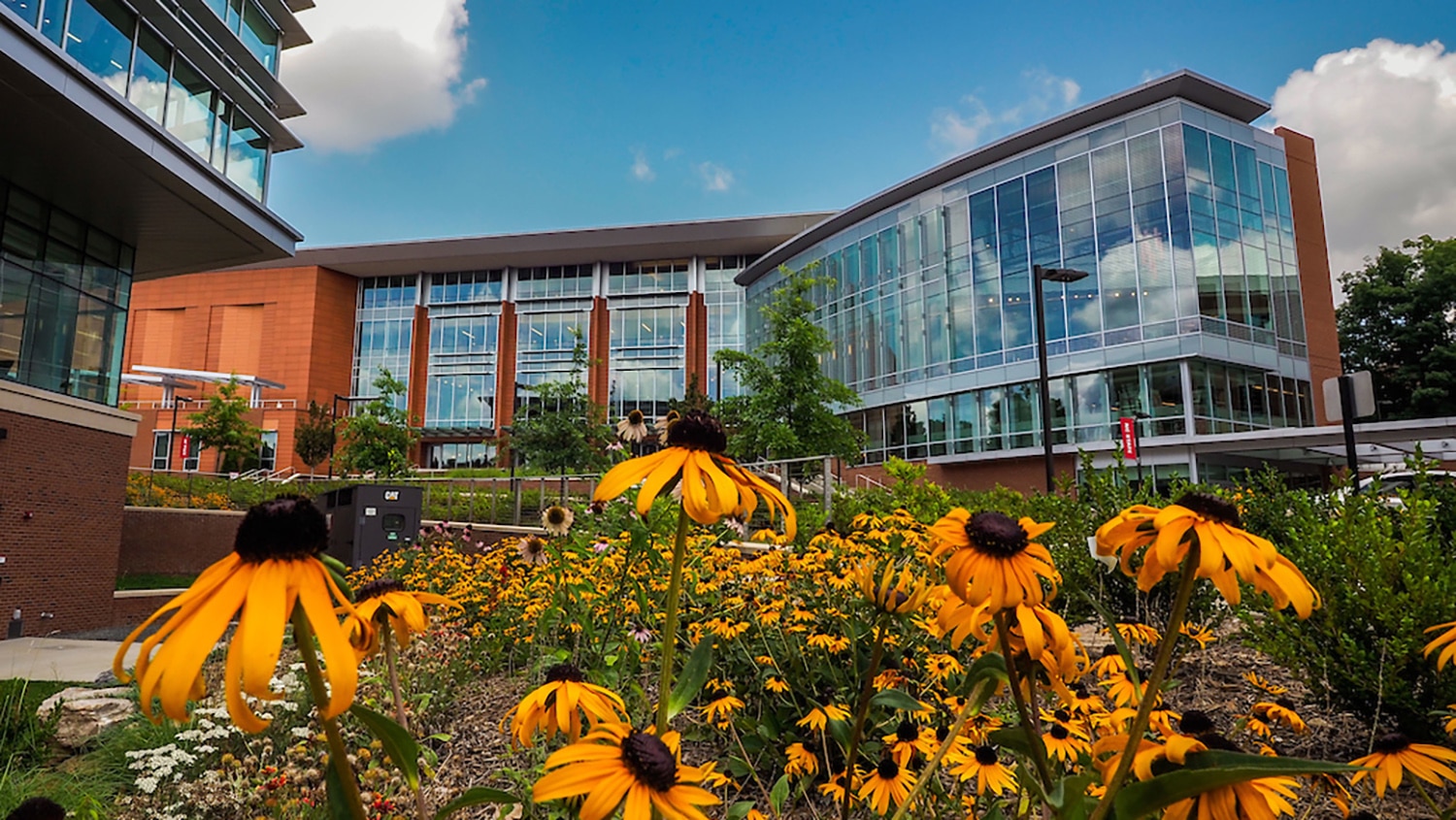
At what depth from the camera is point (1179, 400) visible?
26109mm

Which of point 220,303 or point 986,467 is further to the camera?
point 220,303

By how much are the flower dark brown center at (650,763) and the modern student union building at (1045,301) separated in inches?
1095

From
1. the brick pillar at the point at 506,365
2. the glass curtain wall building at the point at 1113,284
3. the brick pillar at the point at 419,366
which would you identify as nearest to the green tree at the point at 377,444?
the glass curtain wall building at the point at 1113,284

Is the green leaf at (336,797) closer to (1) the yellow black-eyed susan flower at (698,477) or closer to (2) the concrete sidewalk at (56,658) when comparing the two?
(1) the yellow black-eyed susan flower at (698,477)

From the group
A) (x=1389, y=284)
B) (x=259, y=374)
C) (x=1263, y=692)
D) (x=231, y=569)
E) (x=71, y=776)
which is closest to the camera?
(x=231, y=569)

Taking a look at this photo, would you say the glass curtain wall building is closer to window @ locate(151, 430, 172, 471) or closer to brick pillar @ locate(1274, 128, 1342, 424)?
brick pillar @ locate(1274, 128, 1342, 424)

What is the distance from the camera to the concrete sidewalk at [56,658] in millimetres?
9953

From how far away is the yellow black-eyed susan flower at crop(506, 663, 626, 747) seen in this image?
4.63 ft

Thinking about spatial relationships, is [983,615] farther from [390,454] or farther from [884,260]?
[884,260]

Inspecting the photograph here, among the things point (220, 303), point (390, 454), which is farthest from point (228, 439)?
point (220, 303)

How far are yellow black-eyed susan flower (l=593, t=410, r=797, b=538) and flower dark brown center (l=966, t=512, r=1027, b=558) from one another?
33 cm

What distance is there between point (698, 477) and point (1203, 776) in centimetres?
74

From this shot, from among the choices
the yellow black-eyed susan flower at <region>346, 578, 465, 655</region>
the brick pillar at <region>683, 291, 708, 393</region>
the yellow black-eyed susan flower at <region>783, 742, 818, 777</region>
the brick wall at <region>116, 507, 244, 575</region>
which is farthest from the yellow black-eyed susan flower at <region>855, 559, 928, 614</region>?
the brick pillar at <region>683, 291, 708, 393</region>

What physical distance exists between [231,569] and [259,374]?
2410 inches
